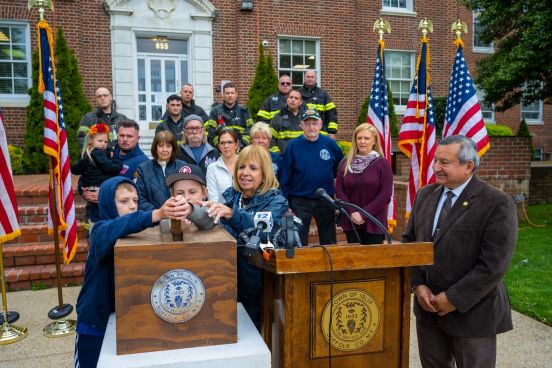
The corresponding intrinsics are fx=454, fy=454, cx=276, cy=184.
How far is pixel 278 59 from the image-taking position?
42.2 feet

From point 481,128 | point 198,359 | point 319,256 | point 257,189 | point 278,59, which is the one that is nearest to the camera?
point 198,359

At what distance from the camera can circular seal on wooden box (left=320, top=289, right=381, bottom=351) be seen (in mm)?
1874

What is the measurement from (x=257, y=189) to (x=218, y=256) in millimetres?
1116

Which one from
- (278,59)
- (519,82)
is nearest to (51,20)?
(278,59)

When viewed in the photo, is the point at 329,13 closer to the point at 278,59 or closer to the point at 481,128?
the point at 278,59

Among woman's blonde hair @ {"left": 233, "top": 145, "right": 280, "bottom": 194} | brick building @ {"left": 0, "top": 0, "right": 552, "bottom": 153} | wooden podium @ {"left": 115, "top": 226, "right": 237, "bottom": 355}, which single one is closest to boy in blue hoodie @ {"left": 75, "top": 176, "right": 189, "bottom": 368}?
wooden podium @ {"left": 115, "top": 226, "right": 237, "bottom": 355}

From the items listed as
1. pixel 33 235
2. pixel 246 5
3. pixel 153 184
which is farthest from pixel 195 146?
pixel 246 5

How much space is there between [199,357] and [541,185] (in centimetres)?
1225

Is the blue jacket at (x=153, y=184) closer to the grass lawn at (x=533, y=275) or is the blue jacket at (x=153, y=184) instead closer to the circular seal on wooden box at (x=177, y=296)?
the circular seal on wooden box at (x=177, y=296)

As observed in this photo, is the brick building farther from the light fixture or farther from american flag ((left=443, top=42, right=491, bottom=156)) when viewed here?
american flag ((left=443, top=42, right=491, bottom=156))

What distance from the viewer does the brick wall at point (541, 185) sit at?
1151 centimetres

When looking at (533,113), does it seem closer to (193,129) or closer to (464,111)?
(464,111)

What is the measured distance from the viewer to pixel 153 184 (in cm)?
392

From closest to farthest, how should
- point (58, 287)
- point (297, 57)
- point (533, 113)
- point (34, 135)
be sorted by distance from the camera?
point (58, 287)
point (34, 135)
point (297, 57)
point (533, 113)
